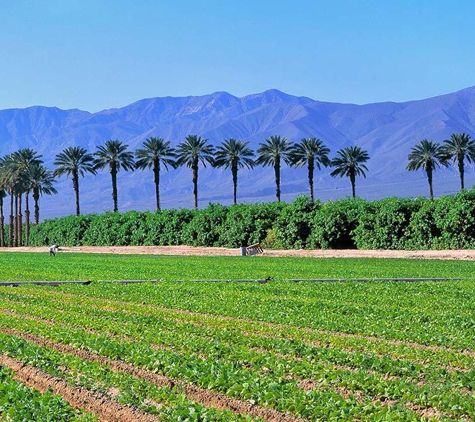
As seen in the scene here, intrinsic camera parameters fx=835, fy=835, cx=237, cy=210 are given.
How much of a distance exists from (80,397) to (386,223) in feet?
165

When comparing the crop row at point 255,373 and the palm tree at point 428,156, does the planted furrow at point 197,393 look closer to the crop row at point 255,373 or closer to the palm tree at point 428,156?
the crop row at point 255,373

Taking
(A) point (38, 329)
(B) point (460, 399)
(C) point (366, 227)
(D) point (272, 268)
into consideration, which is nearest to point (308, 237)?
(C) point (366, 227)

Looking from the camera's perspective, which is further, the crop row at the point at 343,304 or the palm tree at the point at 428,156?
the palm tree at the point at 428,156

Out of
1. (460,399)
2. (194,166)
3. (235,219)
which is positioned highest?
(194,166)

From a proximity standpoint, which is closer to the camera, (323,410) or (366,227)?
(323,410)

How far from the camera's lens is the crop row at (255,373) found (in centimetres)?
1156

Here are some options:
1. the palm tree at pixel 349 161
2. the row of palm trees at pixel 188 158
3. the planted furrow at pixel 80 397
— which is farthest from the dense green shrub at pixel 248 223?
the planted furrow at pixel 80 397

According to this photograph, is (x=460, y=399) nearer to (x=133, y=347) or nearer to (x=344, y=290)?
(x=133, y=347)

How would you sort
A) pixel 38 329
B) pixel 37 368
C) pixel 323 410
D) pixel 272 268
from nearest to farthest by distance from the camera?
pixel 323 410 < pixel 37 368 < pixel 38 329 < pixel 272 268

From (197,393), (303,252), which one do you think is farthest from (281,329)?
(303,252)

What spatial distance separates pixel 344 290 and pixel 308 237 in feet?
130

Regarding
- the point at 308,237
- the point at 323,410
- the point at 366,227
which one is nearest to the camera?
the point at 323,410

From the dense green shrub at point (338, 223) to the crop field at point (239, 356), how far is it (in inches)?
1439

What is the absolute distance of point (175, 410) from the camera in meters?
11.0
